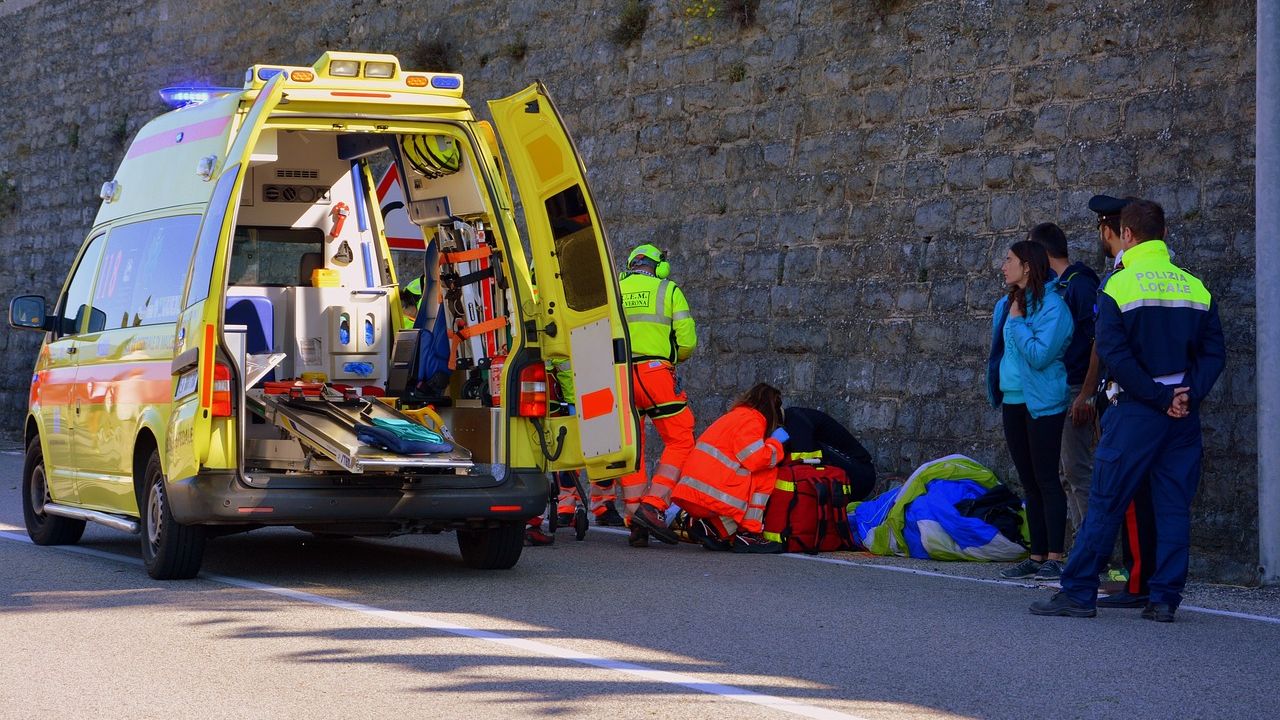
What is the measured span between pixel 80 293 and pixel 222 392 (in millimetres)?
2315

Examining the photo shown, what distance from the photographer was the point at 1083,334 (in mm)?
8938

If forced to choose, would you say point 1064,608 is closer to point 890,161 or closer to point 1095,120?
point 1095,120

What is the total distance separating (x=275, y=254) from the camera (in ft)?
32.2

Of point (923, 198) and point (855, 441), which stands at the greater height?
point (923, 198)

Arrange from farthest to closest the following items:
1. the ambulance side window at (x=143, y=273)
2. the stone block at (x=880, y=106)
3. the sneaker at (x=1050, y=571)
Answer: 1. the stone block at (x=880, y=106)
2. the sneaker at (x=1050, y=571)
3. the ambulance side window at (x=143, y=273)

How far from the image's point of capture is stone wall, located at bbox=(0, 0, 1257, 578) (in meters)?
9.29

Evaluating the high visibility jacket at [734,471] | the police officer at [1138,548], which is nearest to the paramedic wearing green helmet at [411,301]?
the high visibility jacket at [734,471]

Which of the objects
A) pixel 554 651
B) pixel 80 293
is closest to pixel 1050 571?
pixel 554 651

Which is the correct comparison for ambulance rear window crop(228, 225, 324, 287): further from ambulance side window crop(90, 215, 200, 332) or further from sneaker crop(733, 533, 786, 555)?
sneaker crop(733, 533, 786, 555)

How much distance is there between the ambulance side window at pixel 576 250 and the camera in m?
8.30

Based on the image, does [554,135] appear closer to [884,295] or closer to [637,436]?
[637,436]

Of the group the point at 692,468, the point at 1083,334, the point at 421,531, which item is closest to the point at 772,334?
the point at 692,468

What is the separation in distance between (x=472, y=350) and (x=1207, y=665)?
440 cm

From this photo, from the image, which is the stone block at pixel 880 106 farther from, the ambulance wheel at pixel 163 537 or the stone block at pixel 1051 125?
the ambulance wheel at pixel 163 537
